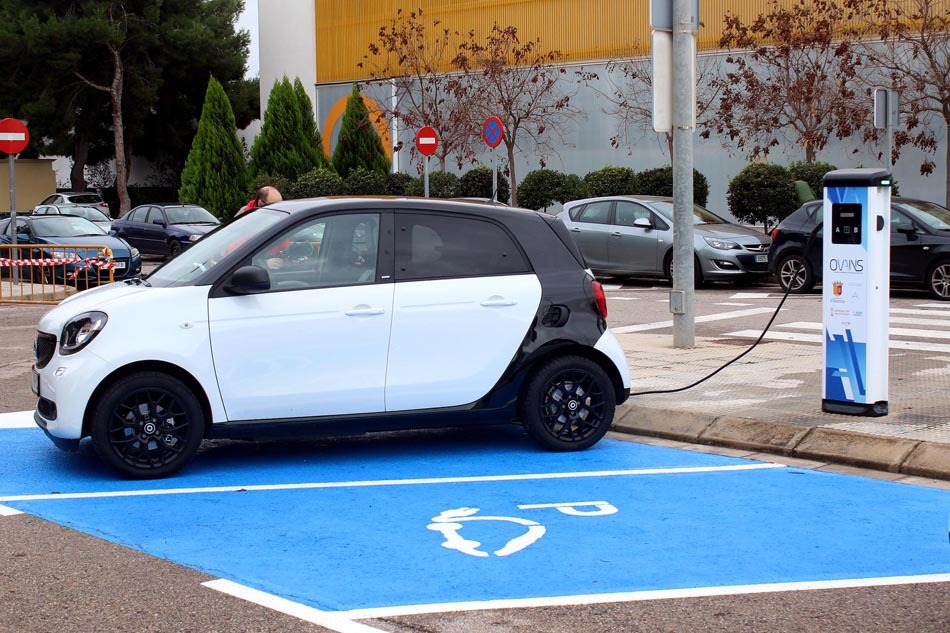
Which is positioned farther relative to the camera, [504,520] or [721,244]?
[721,244]

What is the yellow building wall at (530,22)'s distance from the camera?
3672 cm

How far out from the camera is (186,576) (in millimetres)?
5383

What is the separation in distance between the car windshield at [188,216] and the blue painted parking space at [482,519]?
2321 cm

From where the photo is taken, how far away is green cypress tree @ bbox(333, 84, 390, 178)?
40.3 m

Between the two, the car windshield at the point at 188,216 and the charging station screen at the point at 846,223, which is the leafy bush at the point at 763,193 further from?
the charging station screen at the point at 846,223

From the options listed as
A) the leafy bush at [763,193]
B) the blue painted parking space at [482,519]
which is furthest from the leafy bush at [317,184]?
the blue painted parking space at [482,519]

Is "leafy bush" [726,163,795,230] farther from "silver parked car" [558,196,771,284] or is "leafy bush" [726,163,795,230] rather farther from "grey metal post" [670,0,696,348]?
"grey metal post" [670,0,696,348]

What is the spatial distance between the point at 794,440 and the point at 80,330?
454 cm

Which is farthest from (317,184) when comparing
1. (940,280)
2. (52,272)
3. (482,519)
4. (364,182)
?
(482,519)

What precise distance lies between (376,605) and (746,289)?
16.9 meters

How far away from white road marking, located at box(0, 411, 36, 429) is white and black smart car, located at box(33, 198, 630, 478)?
1.74 m

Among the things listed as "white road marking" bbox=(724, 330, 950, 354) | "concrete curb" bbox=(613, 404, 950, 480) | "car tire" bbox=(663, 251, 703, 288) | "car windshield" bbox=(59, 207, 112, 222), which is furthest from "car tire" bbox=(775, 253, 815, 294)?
"car windshield" bbox=(59, 207, 112, 222)

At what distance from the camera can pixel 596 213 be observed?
864 inches

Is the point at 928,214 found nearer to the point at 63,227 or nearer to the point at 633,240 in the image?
the point at 633,240
